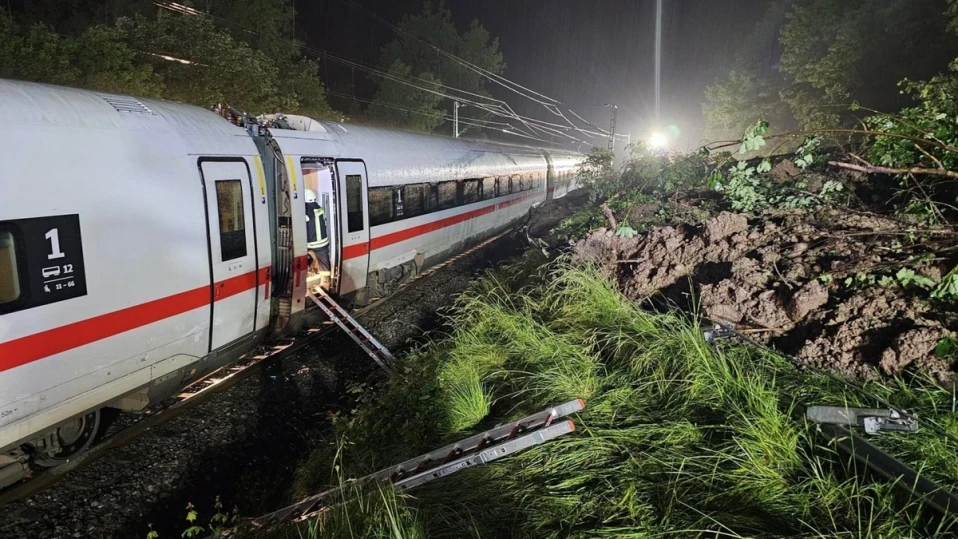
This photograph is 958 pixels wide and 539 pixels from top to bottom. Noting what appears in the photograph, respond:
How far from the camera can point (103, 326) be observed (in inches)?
157

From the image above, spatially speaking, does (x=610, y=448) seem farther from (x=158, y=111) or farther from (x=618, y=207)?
(x=618, y=207)

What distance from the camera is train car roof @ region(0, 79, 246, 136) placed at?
361cm

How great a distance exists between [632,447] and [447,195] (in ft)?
27.0

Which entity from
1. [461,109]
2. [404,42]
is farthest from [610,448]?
[461,109]

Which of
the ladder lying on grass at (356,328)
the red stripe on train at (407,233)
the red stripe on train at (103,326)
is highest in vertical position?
the red stripe on train at (407,233)

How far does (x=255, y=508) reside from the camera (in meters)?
3.99

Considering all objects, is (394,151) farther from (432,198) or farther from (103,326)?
(103,326)

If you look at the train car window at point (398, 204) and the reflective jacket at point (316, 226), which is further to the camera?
the train car window at point (398, 204)

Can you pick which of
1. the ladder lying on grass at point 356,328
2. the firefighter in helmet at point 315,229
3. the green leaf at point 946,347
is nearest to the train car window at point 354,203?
the firefighter in helmet at point 315,229

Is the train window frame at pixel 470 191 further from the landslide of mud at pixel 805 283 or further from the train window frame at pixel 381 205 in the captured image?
the landslide of mud at pixel 805 283

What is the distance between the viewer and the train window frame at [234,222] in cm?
509

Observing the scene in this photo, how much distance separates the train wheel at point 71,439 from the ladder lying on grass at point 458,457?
2.08m

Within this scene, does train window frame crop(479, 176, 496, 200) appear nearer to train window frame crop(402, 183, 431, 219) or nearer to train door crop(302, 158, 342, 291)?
train window frame crop(402, 183, 431, 219)

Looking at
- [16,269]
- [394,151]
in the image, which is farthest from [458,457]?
[394,151]
